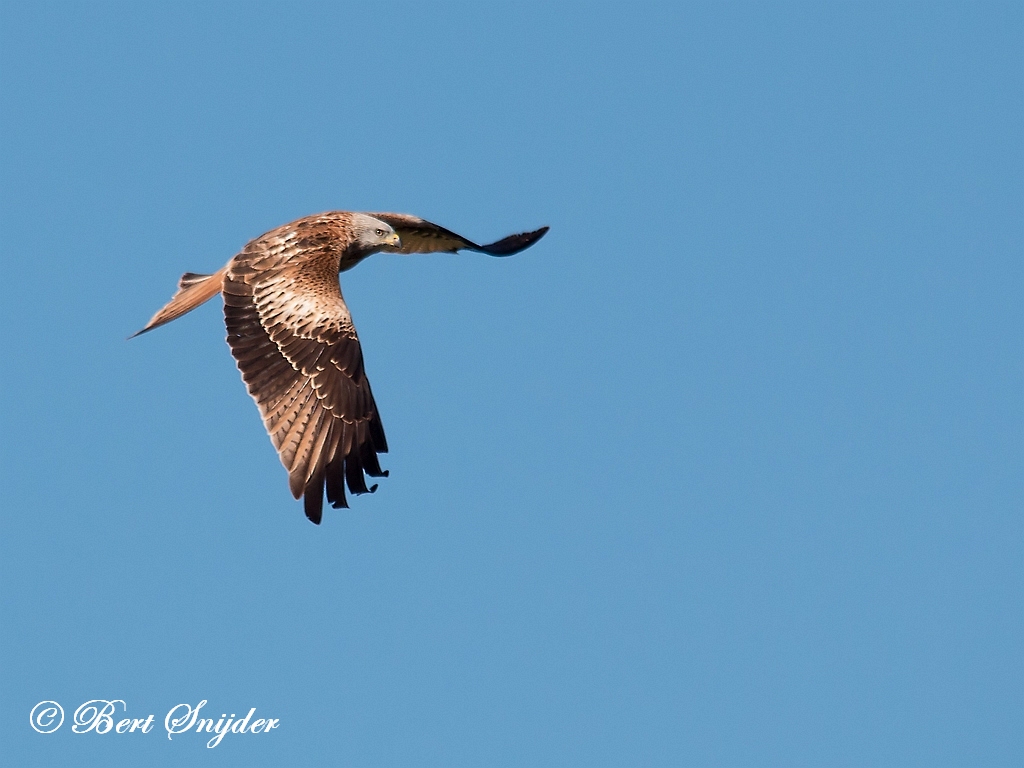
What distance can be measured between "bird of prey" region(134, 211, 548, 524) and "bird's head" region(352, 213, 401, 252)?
0.04ft

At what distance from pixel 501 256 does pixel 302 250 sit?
383 cm

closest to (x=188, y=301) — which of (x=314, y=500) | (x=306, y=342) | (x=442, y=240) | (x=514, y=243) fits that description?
(x=306, y=342)

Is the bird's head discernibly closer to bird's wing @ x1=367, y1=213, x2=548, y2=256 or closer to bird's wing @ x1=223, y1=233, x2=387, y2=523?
bird's wing @ x1=223, y1=233, x2=387, y2=523

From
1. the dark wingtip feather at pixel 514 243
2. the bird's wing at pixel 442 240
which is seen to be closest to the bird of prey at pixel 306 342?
the bird's wing at pixel 442 240

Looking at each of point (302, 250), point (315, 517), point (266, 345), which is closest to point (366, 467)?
point (315, 517)

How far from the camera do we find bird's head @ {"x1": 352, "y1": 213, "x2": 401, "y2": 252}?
16.3 metres

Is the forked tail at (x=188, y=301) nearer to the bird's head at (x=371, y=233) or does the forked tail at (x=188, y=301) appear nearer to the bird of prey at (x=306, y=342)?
the bird of prey at (x=306, y=342)

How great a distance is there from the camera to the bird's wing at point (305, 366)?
1325 cm

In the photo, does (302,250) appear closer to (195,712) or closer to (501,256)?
(501,256)

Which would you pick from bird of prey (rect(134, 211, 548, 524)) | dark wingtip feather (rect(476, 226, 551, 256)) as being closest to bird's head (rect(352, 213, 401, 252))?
bird of prey (rect(134, 211, 548, 524))

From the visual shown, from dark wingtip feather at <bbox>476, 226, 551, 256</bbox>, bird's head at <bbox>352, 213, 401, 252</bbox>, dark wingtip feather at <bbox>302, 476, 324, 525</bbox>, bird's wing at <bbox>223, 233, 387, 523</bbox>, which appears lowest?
dark wingtip feather at <bbox>302, 476, 324, 525</bbox>

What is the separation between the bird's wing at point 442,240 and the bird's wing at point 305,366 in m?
2.63

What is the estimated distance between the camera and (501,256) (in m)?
18.6

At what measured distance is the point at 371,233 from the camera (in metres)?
16.4
